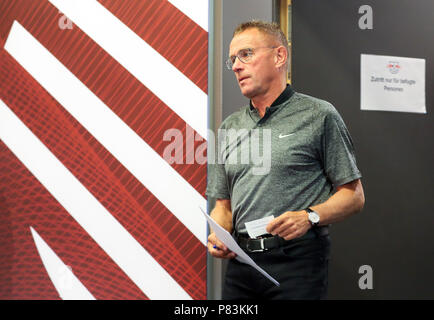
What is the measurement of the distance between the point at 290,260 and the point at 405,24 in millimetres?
1833

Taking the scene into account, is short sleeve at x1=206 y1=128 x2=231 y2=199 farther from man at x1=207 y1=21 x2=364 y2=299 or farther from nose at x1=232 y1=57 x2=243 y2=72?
nose at x1=232 y1=57 x2=243 y2=72

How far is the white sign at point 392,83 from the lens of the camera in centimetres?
281

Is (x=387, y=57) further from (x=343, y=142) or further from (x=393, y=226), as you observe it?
(x=343, y=142)

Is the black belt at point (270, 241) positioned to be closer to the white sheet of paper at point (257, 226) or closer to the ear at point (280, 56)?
the white sheet of paper at point (257, 226)

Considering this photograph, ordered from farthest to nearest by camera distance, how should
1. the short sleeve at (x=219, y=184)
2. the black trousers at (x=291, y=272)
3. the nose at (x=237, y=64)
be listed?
the short sleeve at (x=219, y=184) < the nose at (x=237, y=64) < the black trousers at (x=291, y=272)

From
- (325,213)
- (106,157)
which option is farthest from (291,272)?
(106,157)

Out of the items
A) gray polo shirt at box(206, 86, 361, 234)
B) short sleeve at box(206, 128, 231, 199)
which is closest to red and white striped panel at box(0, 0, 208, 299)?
short sleeve at box(206, 128, 231, 199)

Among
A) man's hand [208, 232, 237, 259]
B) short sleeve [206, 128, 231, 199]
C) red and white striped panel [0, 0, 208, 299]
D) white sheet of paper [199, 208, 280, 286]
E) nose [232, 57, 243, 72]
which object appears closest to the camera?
white sheet of paper [199, 208, 280, 286]

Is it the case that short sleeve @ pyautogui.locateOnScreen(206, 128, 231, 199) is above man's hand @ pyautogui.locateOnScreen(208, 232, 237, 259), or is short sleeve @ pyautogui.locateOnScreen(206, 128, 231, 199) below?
above

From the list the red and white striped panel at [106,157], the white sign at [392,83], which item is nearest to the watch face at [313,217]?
the red and white striped panel at [106,157]

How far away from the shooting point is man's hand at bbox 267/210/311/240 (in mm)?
1744

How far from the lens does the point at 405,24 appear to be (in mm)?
2869

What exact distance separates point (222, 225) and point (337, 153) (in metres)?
0.60

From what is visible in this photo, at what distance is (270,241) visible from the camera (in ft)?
5.96
